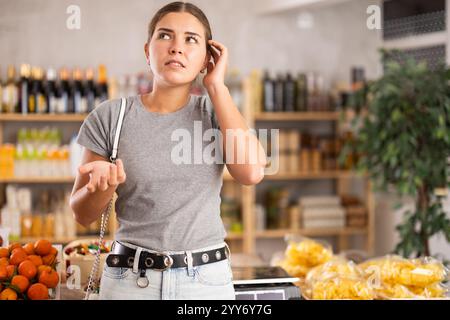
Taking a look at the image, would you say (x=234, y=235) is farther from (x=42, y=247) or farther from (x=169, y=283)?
(x=169, y=283)

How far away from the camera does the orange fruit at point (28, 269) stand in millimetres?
1328

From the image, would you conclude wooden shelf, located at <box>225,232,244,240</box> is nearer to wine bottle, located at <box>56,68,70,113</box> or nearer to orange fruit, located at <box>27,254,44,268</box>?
wine bottle, located at <box>56,68,70,113</box>

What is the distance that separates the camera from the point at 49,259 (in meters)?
1.41

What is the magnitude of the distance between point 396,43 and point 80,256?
3.68 m

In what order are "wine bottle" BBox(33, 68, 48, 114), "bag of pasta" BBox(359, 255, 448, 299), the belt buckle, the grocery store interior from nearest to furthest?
the belt buckle → "bag of pasta" BBox(359, 255, 448, 299) → the grocery store interior → "wine bottle" BBox(33, 68, 48, 114)

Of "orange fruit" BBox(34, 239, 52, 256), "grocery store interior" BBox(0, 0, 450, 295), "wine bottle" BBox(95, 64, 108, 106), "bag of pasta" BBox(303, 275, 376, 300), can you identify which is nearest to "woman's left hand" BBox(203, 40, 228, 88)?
"orange fruit" BBox(34, 239, 52, 256)

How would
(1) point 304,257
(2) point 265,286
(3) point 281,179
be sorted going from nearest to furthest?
(2) point 265,286 → (1) point 304,257 → (3) point 281,179

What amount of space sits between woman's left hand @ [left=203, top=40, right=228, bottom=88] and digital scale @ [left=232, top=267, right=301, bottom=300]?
23.6 inches

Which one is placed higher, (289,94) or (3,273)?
(289,94)

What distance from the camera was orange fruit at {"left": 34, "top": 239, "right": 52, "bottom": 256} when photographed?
1.40 metres

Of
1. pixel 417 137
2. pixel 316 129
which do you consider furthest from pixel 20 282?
pixel 316 129

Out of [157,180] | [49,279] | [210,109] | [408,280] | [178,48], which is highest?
[178,48]

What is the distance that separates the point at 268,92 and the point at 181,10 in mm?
3397
